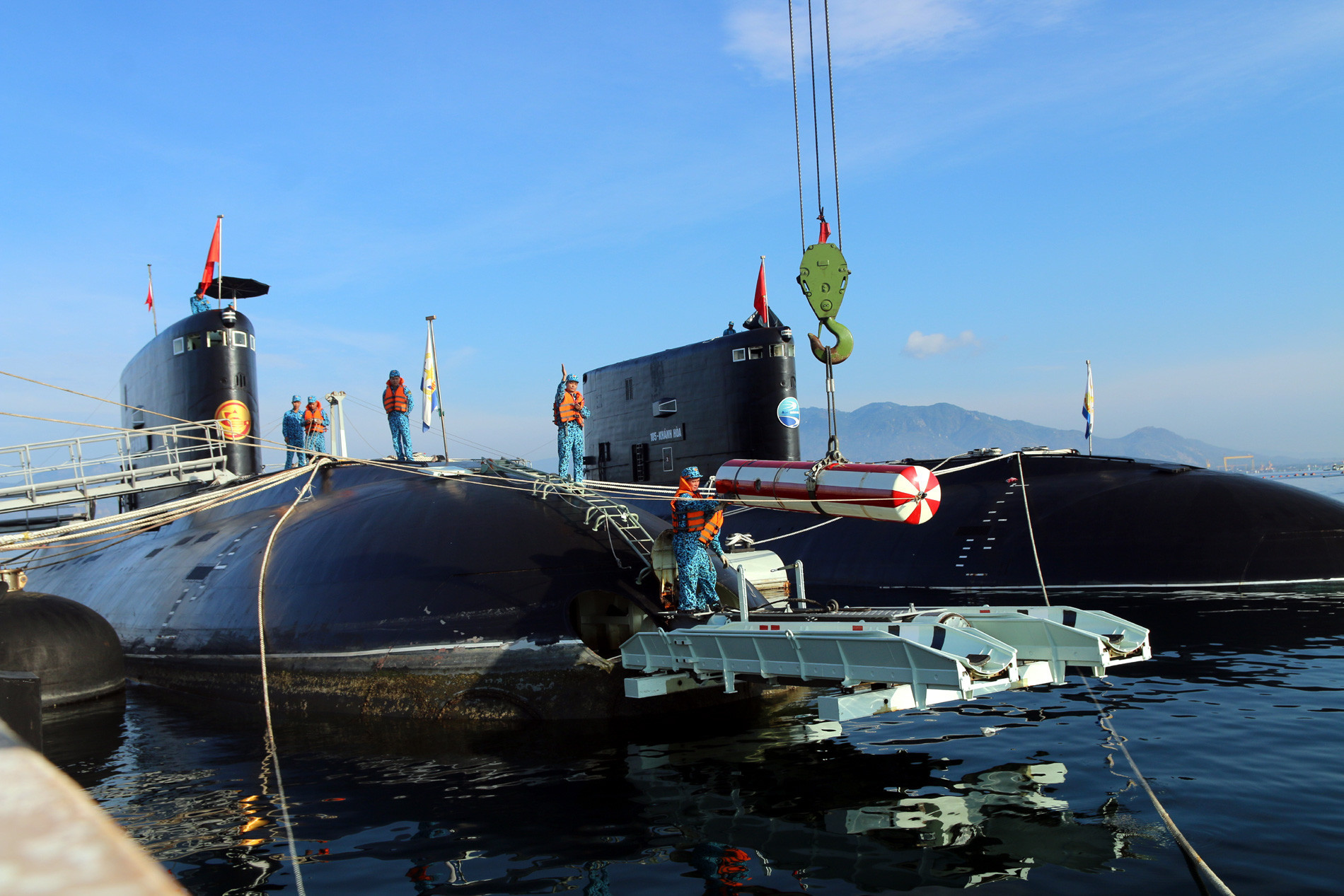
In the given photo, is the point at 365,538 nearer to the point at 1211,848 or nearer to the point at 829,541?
the point at 1211,848

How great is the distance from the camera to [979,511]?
2380cm

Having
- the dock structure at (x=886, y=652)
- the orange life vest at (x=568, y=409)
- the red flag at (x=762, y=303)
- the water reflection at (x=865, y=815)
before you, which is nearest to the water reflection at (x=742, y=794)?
the water reflection at (x=865, y=815)

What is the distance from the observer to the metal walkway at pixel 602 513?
13273mm

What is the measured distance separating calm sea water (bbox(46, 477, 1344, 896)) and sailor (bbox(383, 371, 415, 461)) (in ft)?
22.8

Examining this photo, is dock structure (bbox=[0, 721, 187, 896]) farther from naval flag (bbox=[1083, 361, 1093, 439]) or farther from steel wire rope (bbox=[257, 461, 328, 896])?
naval flag (bbox=[1083, 361, 1093, 439])

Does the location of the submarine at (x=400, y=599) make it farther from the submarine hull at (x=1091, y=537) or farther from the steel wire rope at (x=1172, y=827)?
the submarine hull at (x=1091, y=537)

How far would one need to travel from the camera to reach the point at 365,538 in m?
14.4

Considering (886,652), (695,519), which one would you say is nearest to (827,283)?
(695,519)

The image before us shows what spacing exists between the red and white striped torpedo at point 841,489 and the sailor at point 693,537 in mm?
301

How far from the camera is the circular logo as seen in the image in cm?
1998

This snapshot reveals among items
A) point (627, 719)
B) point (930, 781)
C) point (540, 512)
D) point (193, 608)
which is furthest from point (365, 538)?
point (930, 781)

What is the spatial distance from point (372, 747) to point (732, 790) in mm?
4699

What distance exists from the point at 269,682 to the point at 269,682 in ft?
0.03

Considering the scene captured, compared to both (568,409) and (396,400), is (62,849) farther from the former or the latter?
(396,400)
